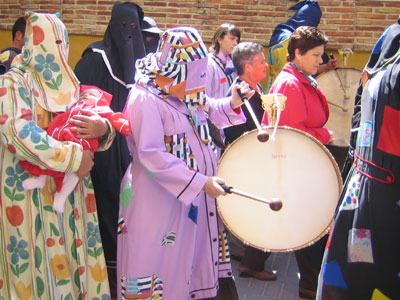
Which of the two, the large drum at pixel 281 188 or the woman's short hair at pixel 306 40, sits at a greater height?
the woman's short hair at pixel 306 40

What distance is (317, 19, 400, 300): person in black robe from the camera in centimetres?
257

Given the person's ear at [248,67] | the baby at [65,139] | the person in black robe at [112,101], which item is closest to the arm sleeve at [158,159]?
the baby at [65,139]

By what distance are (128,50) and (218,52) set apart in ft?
5.74

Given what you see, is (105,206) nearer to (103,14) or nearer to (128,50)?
(128,50)

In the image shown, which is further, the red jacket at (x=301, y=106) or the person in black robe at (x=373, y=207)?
the red jacket at (x=301, y=106)

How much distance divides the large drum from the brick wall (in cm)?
410

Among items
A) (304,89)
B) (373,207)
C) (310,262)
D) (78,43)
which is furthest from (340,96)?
(78,43)

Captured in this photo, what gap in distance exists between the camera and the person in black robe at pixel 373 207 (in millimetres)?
2568

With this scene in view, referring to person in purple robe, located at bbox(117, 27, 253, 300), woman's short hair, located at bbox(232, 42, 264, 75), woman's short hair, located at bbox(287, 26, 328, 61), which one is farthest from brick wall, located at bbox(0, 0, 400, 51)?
person in purple robe, located at bbox(117, 27, 253, 300)

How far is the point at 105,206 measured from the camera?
3.92 metres

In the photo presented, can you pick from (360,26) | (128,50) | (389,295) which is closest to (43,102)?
(128,50)

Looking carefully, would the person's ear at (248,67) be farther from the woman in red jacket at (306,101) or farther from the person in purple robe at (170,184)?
the person in purple robe at (170,184)

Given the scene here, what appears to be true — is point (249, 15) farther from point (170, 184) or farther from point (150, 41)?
point (170, 184)

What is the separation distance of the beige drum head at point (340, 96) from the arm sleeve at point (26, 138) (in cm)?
276
